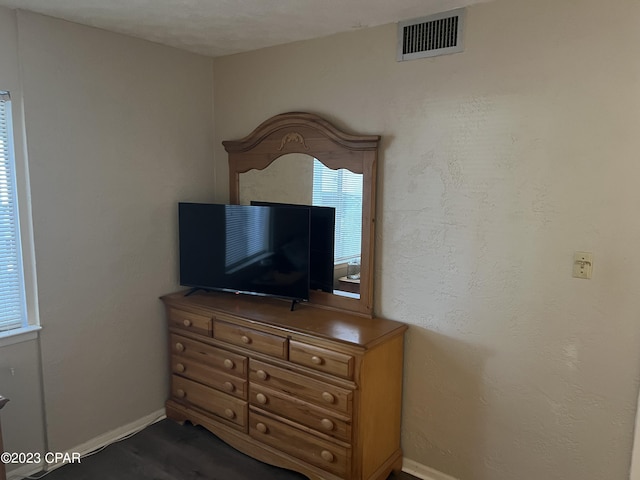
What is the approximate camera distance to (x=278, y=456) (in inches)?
102

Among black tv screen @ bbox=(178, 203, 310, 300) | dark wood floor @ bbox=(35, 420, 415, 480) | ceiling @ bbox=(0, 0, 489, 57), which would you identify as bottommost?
dark wood floor @ bbox=(35, 420, 415, 480)

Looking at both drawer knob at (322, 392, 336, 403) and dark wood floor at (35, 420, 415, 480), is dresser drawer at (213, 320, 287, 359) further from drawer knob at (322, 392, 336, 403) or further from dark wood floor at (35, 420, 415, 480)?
dark wood floor at (35, 420, 415, 480)

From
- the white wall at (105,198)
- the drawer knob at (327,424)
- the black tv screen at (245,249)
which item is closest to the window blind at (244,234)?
the black tv screen at (245,249)

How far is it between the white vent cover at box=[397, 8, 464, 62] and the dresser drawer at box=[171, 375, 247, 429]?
83.2 inches

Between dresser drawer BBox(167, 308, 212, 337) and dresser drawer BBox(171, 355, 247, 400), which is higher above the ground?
dresser drawer BBox(167, 308, 212, 337)

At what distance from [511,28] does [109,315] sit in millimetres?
2633

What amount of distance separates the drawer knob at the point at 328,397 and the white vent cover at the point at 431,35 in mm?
1732

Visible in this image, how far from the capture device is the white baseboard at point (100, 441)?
2521mm

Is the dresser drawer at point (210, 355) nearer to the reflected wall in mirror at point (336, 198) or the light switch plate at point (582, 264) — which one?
the reflected wall in mirror at point (336, 198)

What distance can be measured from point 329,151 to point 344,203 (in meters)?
0.31

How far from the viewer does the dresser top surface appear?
7.81ft

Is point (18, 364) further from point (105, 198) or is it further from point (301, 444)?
point (301, 444)

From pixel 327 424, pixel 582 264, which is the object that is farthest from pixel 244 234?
pixel 582 264

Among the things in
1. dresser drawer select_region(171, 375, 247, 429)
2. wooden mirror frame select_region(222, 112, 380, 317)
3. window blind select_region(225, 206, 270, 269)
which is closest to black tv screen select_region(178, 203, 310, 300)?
window blind select_region(225, 206, 270, 269)
